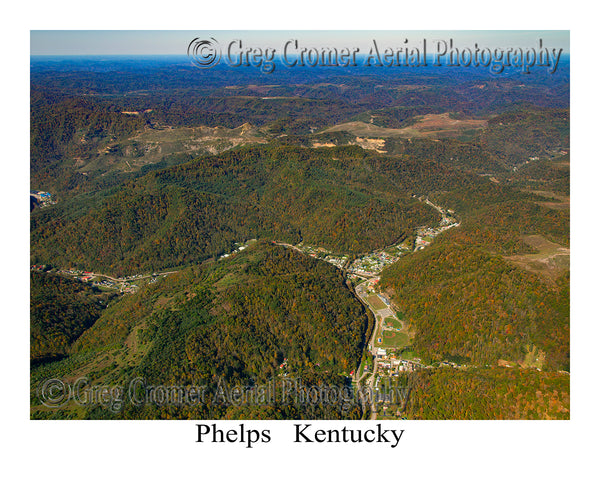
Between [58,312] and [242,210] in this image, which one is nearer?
[58,312]

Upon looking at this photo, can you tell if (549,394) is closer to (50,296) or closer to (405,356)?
(405,356)

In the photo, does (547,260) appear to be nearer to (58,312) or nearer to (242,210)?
(242,210)

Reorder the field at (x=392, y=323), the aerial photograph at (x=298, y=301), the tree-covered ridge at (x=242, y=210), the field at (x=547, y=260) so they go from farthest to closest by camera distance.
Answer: the tree-covered ridge at (x=242, y=210), the field at (x=392, y=323), the field at (x=547, y=260), the aerial photograph at (x=298, y=301)

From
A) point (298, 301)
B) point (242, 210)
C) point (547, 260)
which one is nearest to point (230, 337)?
point (298, 301)

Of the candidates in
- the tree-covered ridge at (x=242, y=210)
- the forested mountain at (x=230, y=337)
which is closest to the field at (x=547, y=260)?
the forested mountain at (x=230, y=337)

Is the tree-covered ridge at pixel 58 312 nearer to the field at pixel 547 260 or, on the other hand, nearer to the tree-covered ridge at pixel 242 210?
the tree-covered ridge at pixel 242 210

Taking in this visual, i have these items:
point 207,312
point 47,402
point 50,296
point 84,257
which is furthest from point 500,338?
point 84,257

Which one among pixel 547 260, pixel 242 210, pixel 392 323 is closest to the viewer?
pixel 392 323
